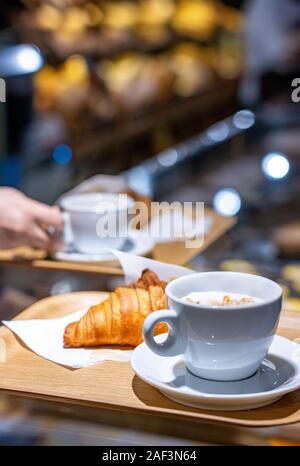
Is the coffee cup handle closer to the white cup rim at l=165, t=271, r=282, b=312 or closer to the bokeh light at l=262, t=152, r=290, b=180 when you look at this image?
the white cup rim at l=165, t=271, r=282, b=312

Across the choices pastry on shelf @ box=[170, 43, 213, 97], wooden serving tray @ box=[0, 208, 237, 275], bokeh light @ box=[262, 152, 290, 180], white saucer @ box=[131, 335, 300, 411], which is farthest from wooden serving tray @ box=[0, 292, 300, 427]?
pastry on shelf @ box=[170, 43, 213, 97]

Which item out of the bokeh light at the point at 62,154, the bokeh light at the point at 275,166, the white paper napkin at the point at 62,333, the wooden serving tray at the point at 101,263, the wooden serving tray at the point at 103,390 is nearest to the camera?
the wooden serving tray at the point at 103,390

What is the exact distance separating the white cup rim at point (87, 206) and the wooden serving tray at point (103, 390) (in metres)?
0.47

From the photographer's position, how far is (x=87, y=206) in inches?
51.9

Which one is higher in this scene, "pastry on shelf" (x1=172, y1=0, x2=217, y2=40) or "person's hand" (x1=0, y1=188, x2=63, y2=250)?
"pastry on shelf" (x1=172, y1=0, x2=217, y2=40)

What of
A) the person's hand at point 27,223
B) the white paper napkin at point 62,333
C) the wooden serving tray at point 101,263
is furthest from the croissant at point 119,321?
the person's hand at point 27,223

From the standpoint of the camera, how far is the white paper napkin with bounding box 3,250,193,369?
2.59 feet

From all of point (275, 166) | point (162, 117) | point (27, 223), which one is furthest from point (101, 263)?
point (162, 117)

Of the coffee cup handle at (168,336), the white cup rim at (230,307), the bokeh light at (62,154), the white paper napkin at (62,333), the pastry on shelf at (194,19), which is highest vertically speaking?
the pastry on shelf at (194,19)

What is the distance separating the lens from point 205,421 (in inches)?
25.3

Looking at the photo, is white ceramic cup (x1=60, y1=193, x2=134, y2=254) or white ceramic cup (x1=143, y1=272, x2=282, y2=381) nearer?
white ceramic cup (x1=143, y1=272, x2=282, y2=381)

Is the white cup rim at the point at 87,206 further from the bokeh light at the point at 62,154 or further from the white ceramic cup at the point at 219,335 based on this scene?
the bokeh light at the point at 62,154

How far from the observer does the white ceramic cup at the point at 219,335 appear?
0.68 m

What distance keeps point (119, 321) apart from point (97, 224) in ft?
1.62
